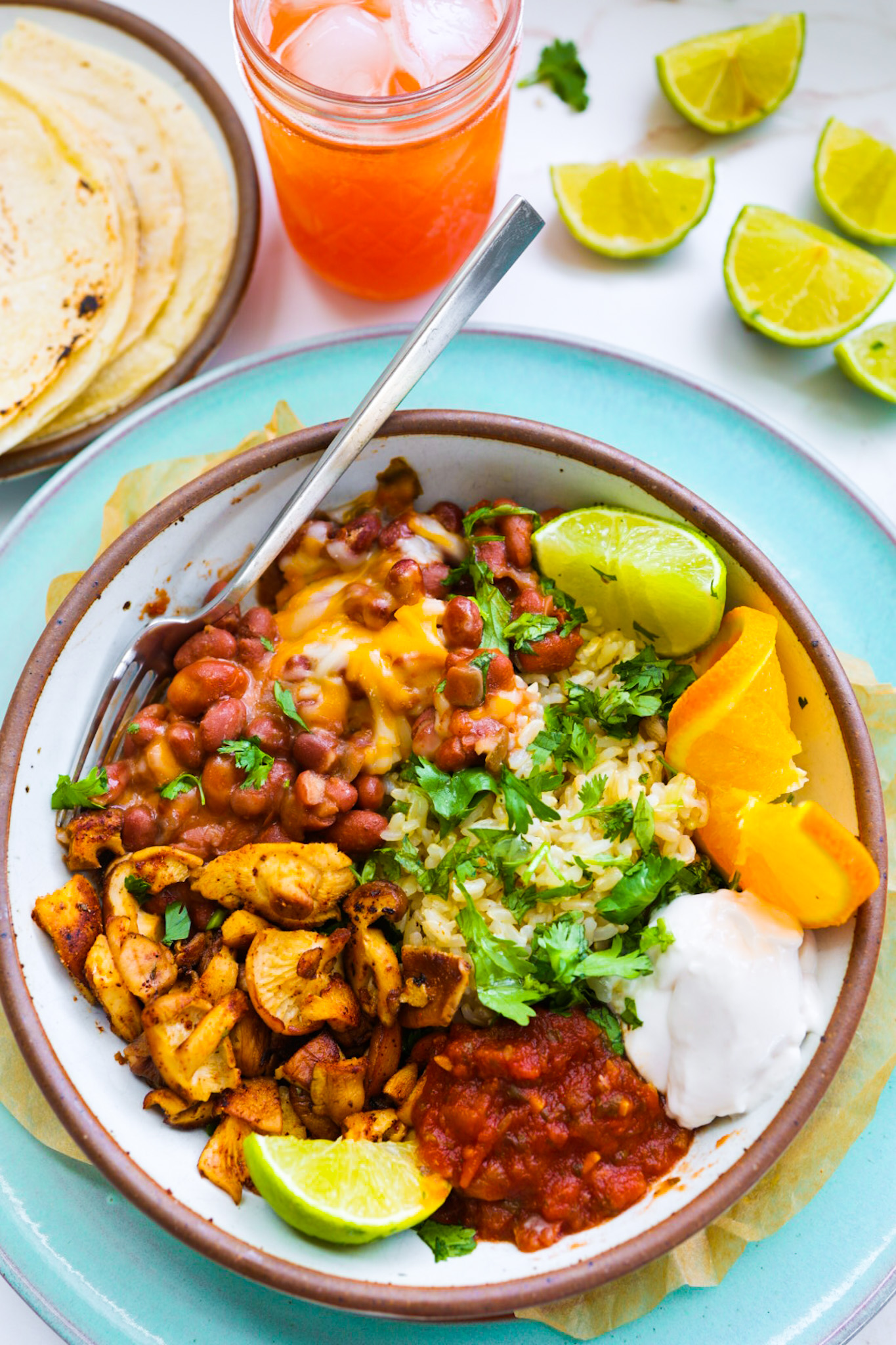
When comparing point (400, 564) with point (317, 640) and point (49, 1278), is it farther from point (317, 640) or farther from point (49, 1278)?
point (49, 1278)

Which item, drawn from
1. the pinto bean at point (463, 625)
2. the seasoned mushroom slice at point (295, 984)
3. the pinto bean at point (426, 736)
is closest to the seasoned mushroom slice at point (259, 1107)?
the seasoned mushroom slice at point (295, 984)

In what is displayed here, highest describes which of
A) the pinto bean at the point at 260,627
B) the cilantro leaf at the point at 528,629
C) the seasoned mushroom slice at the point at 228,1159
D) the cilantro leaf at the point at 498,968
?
the cilantro leaf at the point at 528,629

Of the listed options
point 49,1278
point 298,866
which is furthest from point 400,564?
point 49,1278

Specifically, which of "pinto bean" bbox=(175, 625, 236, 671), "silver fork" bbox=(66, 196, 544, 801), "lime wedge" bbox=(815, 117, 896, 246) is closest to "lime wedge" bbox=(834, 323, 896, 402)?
"lime wedge" bbox=(815, 117, 896, 246)

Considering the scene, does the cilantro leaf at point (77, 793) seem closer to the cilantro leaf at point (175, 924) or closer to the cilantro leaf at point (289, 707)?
the cilantro leaf at point (175, 924)

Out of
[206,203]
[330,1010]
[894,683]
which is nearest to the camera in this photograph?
[330,1010]

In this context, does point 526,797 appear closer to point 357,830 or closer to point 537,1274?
point 357,830

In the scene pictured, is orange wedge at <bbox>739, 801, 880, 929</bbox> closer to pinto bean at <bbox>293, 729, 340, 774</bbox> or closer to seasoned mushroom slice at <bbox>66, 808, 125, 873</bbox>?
pinto bean at <bbox>293, 729, 340, 774</bbox>
